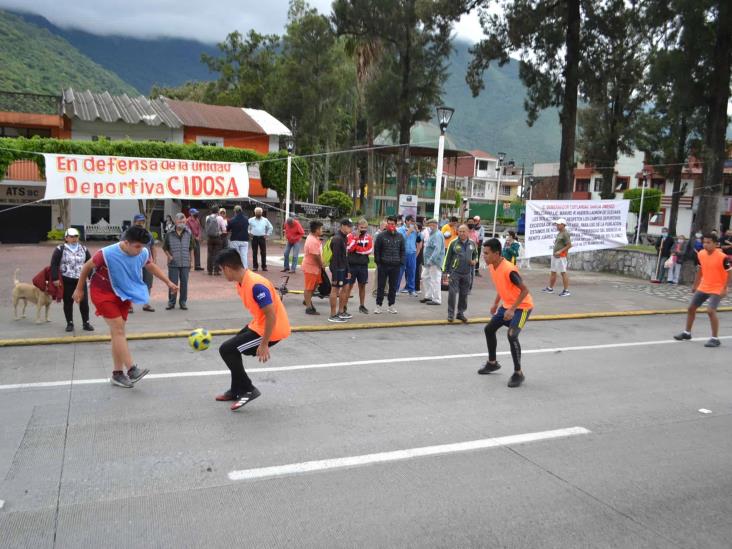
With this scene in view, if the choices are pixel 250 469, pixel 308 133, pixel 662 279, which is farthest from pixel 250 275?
pixel 308 133

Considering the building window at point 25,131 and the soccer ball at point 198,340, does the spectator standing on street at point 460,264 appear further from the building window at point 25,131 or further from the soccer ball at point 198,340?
the building window at point 25,131

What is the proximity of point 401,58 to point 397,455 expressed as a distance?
Result: 31472 millimetres

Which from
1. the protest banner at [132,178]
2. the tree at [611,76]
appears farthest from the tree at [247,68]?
the protest banner at [132,178]

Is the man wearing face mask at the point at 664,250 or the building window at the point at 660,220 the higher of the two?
the building window at the point at 660,220

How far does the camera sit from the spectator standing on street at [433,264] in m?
12.3

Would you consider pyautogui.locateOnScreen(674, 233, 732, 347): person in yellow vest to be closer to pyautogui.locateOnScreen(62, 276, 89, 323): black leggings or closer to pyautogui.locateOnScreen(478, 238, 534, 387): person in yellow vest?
pyautogui.locateOnScreen(478, 238, 534, 387): person in yellow vest

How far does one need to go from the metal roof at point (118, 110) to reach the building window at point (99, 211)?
13.9 ft

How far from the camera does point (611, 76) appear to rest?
23562mm

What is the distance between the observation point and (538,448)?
5172 mm

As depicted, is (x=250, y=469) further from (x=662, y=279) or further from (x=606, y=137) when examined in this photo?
(x=606, y=137)

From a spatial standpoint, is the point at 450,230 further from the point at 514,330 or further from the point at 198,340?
the point at 198,340

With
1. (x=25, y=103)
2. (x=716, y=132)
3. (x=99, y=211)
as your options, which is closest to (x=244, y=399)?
(x=716, y=132)

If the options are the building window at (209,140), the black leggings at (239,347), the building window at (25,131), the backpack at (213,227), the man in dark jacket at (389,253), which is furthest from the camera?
the building window at (209,140)

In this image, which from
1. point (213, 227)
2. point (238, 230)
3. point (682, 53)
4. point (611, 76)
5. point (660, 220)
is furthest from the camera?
point (660, 220)
